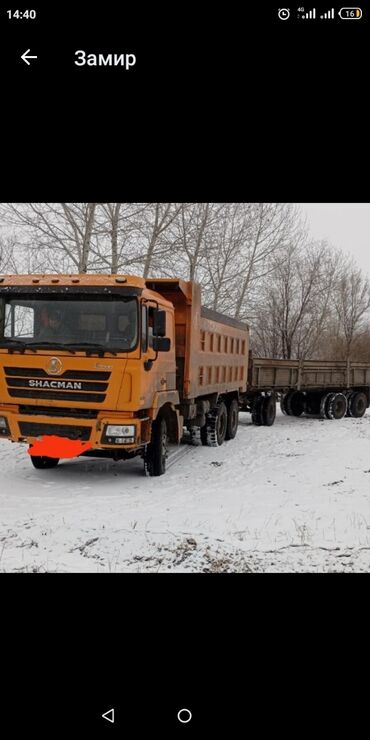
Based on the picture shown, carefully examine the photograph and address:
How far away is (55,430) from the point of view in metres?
7.57

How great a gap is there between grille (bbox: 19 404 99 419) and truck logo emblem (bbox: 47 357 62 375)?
52cm

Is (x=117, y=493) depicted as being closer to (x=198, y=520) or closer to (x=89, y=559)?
(x=198, y=520)

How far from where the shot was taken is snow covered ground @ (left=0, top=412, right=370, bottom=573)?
464cm

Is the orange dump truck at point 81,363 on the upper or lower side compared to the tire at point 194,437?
upper

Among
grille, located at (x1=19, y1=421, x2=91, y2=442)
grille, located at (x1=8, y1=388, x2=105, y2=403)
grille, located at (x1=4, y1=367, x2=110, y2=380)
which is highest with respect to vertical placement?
grille, located at (x1=4, y1=367, x2=110, y2=380)

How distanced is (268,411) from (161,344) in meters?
8.90

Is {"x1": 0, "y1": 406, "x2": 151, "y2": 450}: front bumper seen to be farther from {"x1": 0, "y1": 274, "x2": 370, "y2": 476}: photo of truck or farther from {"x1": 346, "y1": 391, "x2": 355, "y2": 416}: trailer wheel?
{"x1": 346, "y1": 391, "x2": 355, "y2": 416}: trailer wheel

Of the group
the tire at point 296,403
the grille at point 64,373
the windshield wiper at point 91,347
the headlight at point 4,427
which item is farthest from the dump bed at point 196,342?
the tire at point 296,403

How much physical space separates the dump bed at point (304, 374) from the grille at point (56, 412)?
8.73 metres

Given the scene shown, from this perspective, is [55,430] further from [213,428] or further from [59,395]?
[213,428]

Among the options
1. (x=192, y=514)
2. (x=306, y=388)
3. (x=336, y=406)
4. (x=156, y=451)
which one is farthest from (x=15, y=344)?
(x=336, y=406)

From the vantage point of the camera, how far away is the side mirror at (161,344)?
7964 millimetres

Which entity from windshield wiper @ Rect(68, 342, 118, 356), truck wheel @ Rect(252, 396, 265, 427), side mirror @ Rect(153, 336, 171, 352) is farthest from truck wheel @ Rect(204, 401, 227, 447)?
windshield wiper @ Rect(68, 342, 118, 356)

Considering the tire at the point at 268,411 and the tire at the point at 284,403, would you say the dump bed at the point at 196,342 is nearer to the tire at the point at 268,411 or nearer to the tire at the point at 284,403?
the tire at the point at 268,411
